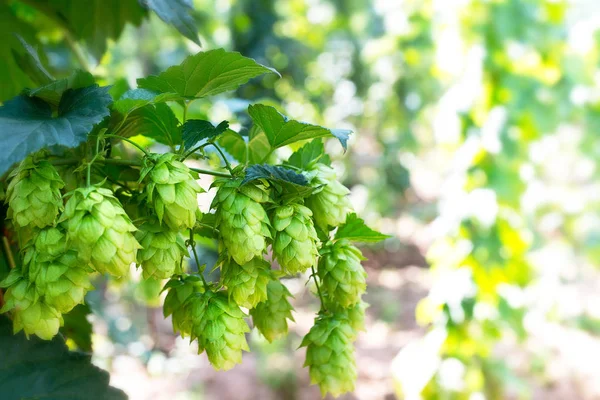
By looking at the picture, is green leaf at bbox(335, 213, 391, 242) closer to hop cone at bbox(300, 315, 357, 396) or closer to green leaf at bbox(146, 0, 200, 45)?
hop cone at bbox(300, 315, 357, 396)

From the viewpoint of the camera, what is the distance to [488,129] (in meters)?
2.53

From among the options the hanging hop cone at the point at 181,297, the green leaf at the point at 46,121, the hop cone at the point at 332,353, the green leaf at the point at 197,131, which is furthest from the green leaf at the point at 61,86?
the hop cone at the point at 332,353

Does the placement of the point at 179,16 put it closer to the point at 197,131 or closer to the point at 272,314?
the point at 197,131

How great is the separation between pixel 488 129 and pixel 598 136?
1054 mm

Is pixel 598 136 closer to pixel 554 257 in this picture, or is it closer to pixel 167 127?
pixel 554 257

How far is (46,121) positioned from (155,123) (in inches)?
5.1

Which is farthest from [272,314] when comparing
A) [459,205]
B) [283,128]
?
[459,205]

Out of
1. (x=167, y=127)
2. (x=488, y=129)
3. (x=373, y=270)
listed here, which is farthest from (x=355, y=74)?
(x=167, y=127)

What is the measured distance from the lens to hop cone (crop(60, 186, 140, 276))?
458 mm

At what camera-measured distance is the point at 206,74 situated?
56cm

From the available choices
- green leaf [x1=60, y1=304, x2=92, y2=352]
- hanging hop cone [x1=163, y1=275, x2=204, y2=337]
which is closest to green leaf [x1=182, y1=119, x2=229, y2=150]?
hanging hop cone [x1=163, y1=275, x2=204, y2=337]

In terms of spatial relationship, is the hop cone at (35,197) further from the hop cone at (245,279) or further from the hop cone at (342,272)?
the hop cone at (342,272)

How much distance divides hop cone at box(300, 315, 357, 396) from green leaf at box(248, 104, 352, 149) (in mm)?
217

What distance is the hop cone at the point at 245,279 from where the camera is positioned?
21.1 inches
